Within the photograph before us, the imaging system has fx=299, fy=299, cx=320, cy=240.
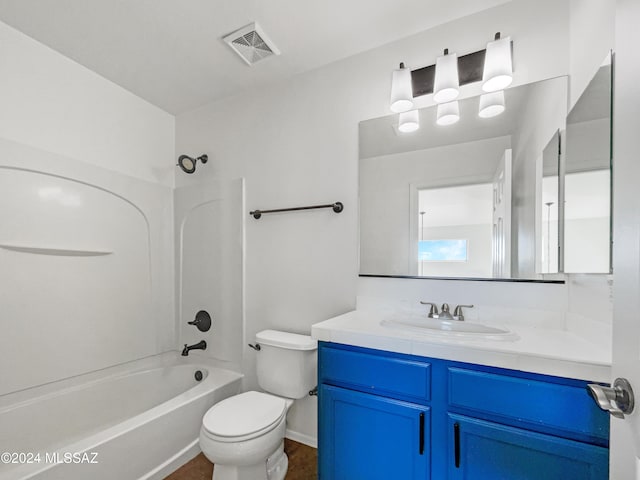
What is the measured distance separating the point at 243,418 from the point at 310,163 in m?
1.56

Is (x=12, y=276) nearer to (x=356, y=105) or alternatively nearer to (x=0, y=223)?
(x=0, y=223)

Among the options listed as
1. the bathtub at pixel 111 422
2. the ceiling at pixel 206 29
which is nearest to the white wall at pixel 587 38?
the ceiling at pixel 206 29

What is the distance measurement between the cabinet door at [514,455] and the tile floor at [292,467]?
96cm

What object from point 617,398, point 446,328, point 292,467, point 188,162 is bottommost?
point 292,467

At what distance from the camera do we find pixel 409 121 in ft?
5.70

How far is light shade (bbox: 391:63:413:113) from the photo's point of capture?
170 centimetres

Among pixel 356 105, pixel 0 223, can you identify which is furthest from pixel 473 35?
pixel 0 223

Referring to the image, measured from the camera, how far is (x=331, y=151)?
197 cm

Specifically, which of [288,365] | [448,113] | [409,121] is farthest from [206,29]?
[288,365]

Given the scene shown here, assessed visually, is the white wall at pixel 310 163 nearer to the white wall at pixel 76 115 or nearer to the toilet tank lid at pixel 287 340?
the toilet tank lid at pixel 287 340

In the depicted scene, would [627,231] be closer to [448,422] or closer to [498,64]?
[448,422]

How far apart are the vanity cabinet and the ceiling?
1736mm

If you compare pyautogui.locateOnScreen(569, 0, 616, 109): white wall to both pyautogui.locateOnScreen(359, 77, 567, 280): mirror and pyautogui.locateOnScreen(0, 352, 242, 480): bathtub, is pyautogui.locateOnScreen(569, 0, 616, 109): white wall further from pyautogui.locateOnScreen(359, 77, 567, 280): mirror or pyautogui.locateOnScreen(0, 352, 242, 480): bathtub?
pyautogui.locateOnScreen(0, 352, 242, 480): bathtub

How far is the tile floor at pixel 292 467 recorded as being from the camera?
5.58 ft
